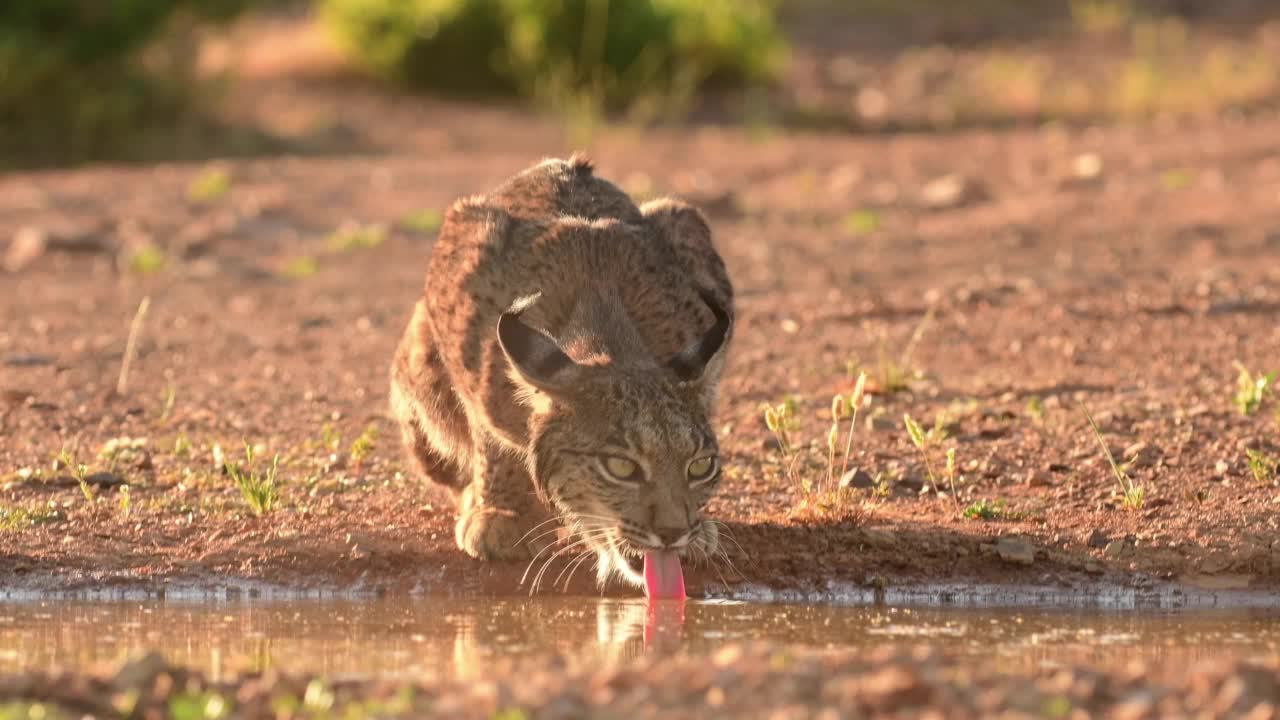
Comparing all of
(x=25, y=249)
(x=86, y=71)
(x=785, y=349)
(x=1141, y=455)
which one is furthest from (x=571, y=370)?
(x=86, y=71)

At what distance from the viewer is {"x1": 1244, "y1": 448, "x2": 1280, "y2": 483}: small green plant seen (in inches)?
354

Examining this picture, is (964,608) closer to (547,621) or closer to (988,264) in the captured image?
(547,621)

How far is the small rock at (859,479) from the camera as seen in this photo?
30.2ft

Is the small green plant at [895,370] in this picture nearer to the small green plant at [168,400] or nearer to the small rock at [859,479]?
the small rock at [859,479]

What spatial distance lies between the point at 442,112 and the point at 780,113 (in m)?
3.81

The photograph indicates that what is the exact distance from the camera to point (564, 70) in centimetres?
2330

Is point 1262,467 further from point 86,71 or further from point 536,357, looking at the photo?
point 86,71

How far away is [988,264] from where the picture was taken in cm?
1466

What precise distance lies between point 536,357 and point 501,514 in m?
1.05

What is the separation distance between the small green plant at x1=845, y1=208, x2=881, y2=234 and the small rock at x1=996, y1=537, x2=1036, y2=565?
25.8ft

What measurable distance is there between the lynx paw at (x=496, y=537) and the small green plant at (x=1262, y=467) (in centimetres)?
303

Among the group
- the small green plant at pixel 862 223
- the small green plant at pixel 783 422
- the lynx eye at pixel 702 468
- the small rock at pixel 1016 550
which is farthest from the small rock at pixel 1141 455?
the small green plant at pixel 862 223

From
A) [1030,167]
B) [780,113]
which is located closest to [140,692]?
[1030,167]

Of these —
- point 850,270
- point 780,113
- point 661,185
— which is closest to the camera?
point 850,270
